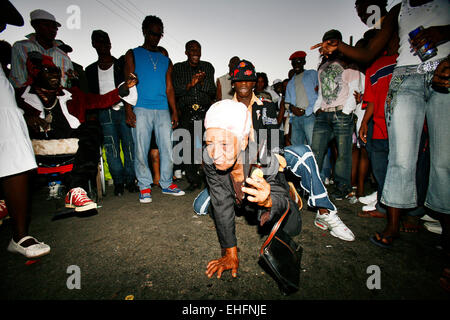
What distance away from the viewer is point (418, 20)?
5.08ft

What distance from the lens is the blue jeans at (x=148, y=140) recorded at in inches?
128

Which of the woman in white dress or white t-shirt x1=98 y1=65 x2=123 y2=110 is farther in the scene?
white t-shirt x1=98 y1=65 x2=123 y2=110

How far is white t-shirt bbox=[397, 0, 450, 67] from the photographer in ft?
4.86

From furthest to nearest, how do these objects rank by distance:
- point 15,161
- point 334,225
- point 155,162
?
point 155,162 < point 334,225 < point 15,161

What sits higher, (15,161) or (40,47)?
(40,47)

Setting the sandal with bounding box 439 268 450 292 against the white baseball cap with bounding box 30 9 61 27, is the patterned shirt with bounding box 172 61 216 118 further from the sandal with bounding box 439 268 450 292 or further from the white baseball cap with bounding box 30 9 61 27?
the sandal with bounding box 439 268 450 292

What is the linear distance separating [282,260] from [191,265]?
778mm

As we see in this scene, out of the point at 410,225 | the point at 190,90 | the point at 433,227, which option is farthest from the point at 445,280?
the point at 190,90

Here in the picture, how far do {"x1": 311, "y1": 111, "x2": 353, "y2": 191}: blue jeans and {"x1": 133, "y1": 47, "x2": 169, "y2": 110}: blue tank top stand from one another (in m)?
2.88

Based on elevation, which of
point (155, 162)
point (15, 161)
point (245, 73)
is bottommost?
point (155, 162)

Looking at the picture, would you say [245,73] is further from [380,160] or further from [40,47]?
[40,47]

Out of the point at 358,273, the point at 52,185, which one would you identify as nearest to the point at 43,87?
the point at 52,185

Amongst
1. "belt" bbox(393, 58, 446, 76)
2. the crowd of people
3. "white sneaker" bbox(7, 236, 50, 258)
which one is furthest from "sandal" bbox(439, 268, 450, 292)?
"white sneaker" bbox(7, 236, 50, 258)

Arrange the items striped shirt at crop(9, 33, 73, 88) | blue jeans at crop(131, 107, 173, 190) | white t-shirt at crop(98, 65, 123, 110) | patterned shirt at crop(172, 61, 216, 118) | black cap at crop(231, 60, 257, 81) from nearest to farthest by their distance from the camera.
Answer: striped shirt at crop(9, 33, 73, 88)
black cap at crop(231, 60, 257, 81)
blue jeans at crop(131, 107, 173, 190)
white t-shirt at crop(98, 65, 123, 110)
patterned shirt at crop(172, 61, 216, 118)
